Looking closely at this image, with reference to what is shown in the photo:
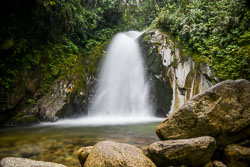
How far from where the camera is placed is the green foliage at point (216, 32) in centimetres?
730

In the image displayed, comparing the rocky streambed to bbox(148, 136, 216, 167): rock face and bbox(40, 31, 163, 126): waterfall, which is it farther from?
bbox(40, 31, 163, 126): waterfall

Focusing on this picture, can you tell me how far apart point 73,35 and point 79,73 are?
9.30ft

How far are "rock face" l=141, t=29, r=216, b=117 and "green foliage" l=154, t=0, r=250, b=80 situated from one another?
1.76ft

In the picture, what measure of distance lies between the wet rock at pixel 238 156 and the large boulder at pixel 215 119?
0.23 metres

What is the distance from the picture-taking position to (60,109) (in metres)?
8.08

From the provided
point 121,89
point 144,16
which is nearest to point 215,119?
point 121,89

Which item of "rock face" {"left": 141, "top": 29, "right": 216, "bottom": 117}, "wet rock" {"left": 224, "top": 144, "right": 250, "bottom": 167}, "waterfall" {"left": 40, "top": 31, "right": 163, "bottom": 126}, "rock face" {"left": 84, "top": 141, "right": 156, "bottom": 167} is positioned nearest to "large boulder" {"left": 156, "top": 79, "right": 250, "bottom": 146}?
"wet rock" {"left": 224, "top": 144, "right": 250, "bottom": 167}

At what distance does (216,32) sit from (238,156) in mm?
7717

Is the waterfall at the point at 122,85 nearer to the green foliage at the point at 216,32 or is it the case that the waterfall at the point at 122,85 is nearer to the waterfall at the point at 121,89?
the waterfall at the point at 121,89

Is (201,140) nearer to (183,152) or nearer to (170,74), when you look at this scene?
(183,152)

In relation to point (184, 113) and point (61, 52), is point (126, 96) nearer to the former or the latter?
point (61, 52)

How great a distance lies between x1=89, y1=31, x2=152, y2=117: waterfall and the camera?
32.8 ft

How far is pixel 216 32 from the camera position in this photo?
28.3 ft

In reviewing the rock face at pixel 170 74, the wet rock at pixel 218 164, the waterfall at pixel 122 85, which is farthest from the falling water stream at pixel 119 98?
the wet rock at pixel 218 164
